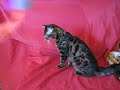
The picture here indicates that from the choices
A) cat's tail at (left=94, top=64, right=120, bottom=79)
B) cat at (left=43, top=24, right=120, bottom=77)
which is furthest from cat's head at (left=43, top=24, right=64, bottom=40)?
cat's tail at (left=94, top=64, right=120, bottom=79)

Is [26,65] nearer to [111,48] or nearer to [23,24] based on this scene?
[23,24]

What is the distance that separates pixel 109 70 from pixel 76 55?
0.87ft

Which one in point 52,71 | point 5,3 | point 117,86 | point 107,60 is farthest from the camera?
point 5,3

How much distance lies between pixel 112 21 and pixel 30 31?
706 millimetres

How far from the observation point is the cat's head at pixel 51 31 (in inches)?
55.3

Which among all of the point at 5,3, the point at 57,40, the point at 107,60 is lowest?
the point at 107,60

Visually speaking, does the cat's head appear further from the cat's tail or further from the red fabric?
the cat's tail

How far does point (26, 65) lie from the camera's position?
1512 mm

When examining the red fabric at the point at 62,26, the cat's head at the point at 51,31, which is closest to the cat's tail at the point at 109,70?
the red fabric at the point at 62,26

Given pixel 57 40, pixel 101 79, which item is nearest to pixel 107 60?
pixel 101 79

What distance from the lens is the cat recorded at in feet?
4.59

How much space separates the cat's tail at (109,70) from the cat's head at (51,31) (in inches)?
16.1

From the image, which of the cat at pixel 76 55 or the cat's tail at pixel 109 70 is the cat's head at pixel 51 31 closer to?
the cat at pixel 76 55

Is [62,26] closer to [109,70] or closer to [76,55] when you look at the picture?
[76,55]
